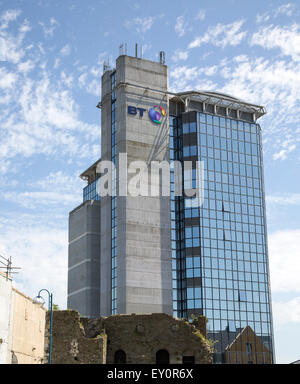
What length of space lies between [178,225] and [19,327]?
5505 cm

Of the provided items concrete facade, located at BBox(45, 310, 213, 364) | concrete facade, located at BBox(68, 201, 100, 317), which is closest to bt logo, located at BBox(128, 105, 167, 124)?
concrete facade, located at BBox(68, 201, 100, 317)

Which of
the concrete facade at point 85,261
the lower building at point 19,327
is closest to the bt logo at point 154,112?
the concrete facade at point 85,261

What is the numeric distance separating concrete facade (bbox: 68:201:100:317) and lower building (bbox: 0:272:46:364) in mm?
48945

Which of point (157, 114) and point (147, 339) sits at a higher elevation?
point (157, 114)

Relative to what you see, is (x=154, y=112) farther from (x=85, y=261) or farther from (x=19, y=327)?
(x=19, y=327)

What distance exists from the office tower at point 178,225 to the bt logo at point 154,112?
154mm

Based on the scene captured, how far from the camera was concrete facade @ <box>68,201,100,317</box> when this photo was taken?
91.4 meters

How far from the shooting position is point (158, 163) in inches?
3531

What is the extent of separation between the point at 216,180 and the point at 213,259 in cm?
1257

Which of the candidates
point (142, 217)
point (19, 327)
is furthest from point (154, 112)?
point (19, 327)

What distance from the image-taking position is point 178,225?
90.5 metres

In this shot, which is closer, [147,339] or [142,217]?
[147,339]

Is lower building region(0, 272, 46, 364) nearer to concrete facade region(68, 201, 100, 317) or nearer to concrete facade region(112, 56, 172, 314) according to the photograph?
concrete facade region(112, 56, 172, 314)
